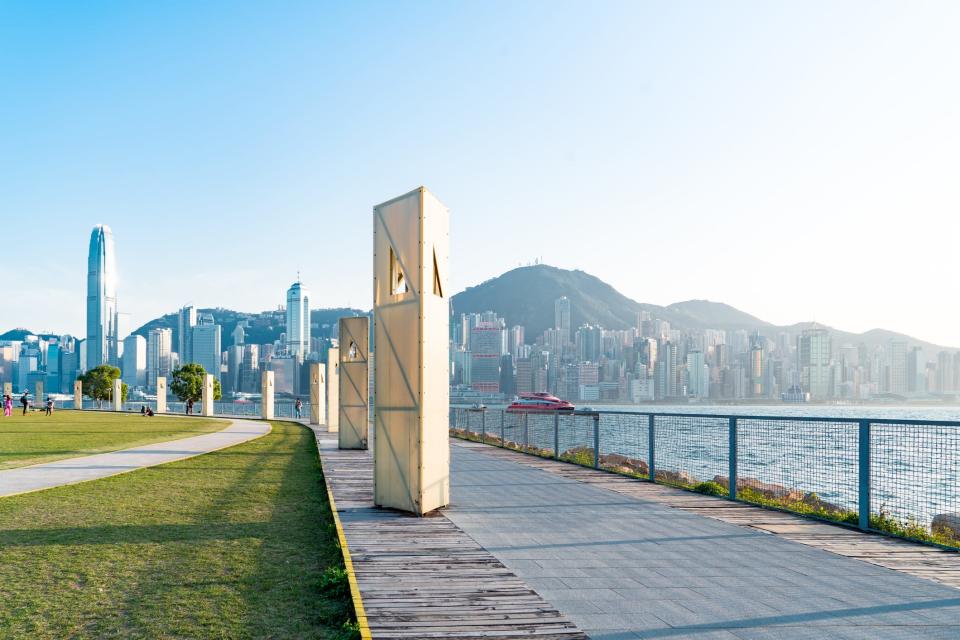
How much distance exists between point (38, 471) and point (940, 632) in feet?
46.9

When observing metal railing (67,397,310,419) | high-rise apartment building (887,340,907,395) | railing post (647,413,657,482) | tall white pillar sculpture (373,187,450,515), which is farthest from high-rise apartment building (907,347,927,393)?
tall white pillar sculpture (373,187,450,515)

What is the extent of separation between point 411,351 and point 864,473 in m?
5.20

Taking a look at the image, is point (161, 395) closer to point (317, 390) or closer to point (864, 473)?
point (317, 390)

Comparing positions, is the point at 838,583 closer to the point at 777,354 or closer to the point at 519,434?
the point at 519,434

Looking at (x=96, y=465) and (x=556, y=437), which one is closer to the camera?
(x=96, y=465)

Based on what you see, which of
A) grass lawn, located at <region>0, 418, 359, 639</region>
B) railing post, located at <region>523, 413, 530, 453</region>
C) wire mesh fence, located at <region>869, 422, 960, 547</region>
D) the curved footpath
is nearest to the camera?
grass lawn, located at <region>0, 418, 359, 639</region>

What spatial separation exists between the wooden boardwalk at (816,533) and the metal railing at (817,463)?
0.87 ft

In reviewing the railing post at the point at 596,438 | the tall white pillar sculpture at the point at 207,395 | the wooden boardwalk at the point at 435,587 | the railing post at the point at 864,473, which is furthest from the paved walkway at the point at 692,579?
the tall white pillar sculpture at the point at 207,395

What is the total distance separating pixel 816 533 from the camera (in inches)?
279

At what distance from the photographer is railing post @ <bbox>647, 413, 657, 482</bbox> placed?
11.1 meters

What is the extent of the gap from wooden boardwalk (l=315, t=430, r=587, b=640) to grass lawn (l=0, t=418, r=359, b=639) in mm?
249

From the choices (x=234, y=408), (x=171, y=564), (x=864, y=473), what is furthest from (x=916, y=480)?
(x=234, y=408)

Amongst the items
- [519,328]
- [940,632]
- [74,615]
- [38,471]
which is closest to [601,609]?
[940,632]

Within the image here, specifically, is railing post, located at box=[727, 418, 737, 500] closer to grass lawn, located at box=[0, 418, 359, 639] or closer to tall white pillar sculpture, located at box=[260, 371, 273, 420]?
grass lawn, located at box=[0, 418, 359, 639]
